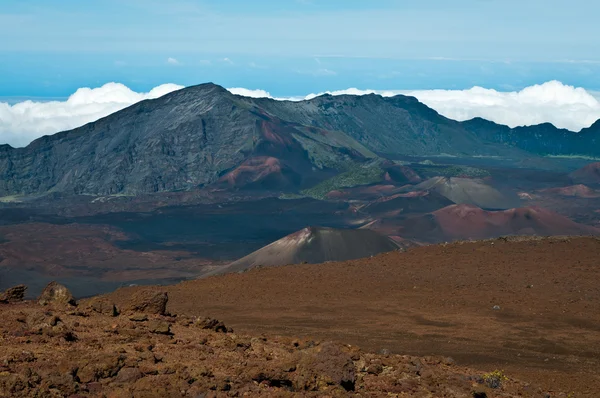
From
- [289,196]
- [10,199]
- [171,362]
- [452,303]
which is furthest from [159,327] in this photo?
[10,199]

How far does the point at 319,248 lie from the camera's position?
8312 centimetres

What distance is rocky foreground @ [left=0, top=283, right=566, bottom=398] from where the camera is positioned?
12734 millimetres

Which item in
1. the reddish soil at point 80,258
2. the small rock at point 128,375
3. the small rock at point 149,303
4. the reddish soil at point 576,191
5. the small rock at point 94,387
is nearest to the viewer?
the small rock at point 94,387

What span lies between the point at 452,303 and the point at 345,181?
15926cm

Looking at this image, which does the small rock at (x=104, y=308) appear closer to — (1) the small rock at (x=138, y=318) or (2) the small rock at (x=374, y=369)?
(1) the small rock at (x=138, y=318)

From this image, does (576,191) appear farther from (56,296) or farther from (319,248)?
(56,296)

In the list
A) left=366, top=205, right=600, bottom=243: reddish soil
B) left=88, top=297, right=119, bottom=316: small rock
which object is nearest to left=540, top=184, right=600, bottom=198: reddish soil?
left=366, top=205, right=600, bottom=243: reddish soil

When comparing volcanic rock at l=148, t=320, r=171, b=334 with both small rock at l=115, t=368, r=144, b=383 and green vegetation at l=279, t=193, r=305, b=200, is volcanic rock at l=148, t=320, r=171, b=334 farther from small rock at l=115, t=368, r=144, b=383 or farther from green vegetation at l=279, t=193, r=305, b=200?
green vegetation at l=279, t=193, r=305, b=200

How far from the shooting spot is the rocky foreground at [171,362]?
41.8ft

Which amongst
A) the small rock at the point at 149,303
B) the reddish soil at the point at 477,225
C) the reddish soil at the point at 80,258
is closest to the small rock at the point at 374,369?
the small rock at the point at 149,303

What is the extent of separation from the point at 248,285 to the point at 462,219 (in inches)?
3873

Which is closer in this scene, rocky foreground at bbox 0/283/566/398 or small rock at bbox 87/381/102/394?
small rock at bbox 87/381/102/394

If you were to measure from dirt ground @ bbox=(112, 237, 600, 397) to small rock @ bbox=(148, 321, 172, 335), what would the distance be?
28.0 feet

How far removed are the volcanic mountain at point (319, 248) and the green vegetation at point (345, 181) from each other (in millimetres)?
91705
